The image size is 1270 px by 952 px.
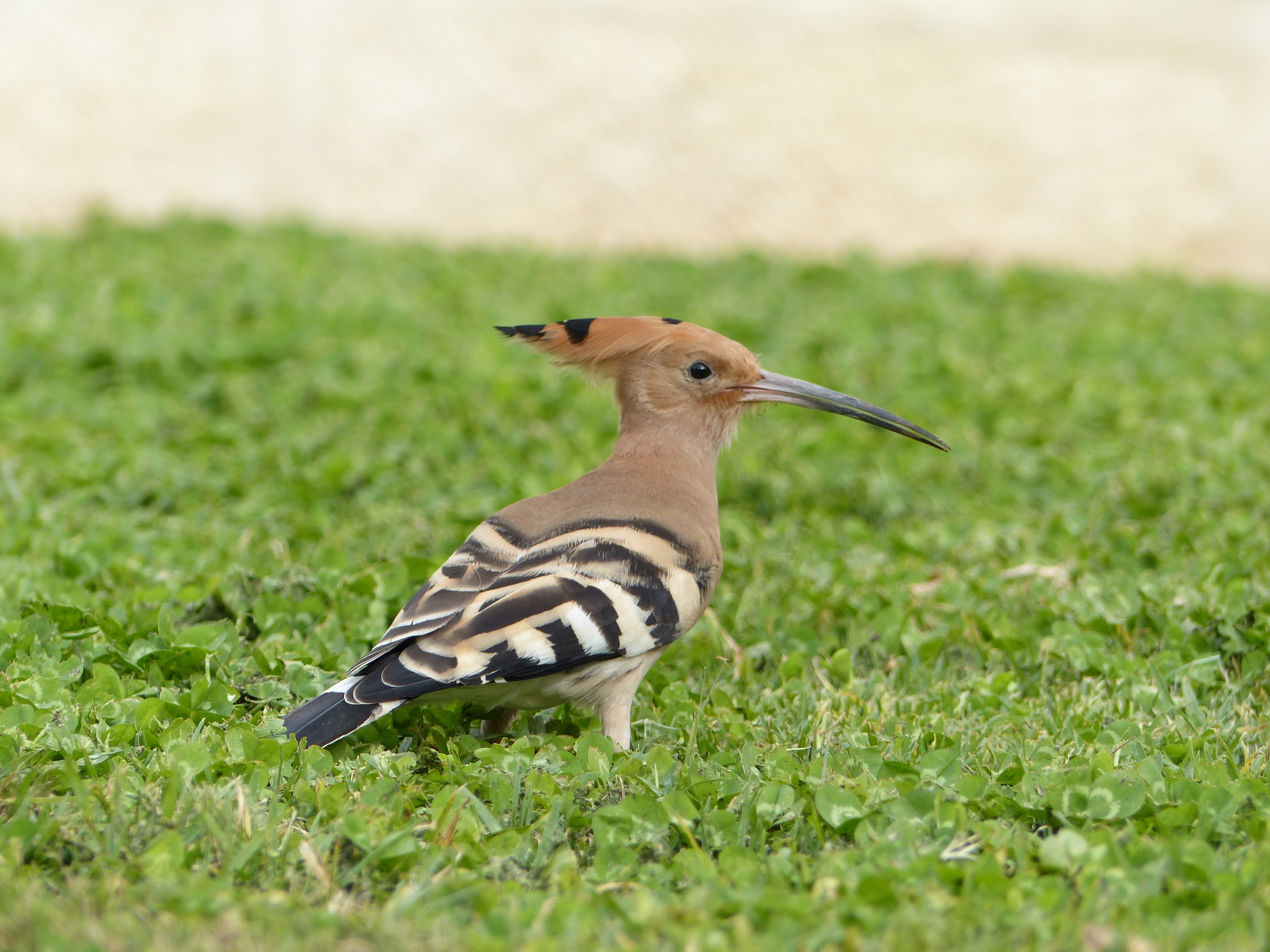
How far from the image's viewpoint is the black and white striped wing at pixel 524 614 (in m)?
2.55

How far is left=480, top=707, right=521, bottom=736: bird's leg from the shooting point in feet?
9.46

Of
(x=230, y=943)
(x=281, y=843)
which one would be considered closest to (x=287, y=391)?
(x=281, y=843)

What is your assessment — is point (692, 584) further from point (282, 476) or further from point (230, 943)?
point (282, 476)

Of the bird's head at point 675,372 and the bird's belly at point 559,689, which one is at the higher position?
the bird's head at point 675,372

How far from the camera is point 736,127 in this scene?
980cm

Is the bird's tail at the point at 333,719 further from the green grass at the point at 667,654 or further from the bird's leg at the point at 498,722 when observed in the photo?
the bird's leg at the point at 498,722

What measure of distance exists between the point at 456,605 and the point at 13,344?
3.70m

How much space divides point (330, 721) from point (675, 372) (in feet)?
3.96

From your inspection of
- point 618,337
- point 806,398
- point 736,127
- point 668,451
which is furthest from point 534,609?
point 736,127

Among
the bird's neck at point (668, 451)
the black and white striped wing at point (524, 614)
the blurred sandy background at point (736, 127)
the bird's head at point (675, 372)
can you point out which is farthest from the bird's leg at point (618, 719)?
the blurred sandy background at point (736, 127)

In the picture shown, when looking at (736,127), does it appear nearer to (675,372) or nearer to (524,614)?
(675,372)

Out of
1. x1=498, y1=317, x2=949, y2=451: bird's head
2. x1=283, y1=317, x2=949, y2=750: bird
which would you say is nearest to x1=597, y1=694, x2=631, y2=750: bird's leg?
x1=283, y1=317, x2=949, y2=750: bird

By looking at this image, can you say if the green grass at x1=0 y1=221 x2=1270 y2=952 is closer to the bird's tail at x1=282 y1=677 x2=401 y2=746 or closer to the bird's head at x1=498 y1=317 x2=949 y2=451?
the bird's tail at x1=282 y1=677 x2=401 y2=746

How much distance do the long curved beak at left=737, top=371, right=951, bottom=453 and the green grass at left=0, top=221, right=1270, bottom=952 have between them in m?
0.52
